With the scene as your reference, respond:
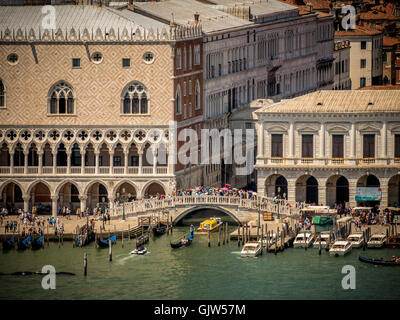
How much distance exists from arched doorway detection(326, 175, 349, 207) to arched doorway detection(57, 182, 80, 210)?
17.0m

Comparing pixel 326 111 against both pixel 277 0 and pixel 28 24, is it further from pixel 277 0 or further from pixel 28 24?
pixel 277 0

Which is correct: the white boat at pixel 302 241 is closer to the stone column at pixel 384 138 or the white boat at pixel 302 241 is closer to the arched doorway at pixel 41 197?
the stone column at pixel 384 138

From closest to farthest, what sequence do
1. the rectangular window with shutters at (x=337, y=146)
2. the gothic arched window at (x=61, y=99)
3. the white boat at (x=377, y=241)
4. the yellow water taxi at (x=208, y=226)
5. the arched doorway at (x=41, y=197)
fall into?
the white boat at (x=377, y=241)
the yellow water taxi at (x=208, y=226)
the rectangular window with shutters at (x=337, y=146)
the gothic arched window at (x=61, y=99)
the arched doorway at (x=41, y=197)

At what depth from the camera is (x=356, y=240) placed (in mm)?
129000

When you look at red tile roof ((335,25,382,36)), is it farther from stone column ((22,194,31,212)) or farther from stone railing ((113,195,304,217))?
stone column ((22,194,31,212))

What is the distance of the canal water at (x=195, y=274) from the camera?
4574 inches

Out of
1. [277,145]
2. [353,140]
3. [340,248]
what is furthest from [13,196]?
[340,248]

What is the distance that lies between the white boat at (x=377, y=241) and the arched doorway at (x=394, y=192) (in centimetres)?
924

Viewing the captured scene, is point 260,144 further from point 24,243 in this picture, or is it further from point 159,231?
point 24,243

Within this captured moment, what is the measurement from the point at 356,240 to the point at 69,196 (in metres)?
22.1

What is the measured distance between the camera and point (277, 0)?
592ft

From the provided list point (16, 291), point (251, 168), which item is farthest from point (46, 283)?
point (251, 168)

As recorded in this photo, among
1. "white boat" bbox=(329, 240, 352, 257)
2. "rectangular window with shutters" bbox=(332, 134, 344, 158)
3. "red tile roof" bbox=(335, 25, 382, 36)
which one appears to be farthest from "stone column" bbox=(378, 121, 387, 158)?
"red tile roof" bbox=(335, 25, 382, 36)

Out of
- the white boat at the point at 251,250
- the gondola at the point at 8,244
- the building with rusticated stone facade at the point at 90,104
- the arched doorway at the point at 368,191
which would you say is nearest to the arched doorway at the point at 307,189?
the arched doorway at the point at 368,191
